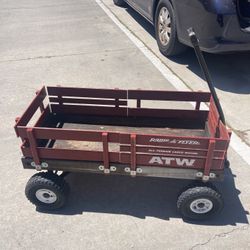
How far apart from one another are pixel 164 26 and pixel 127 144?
4.24 m

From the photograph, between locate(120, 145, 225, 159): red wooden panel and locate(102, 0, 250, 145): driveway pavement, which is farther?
locate(102, 0, 250, 145): driveway pavement

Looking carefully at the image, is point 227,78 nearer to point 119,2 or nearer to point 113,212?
point 113,212

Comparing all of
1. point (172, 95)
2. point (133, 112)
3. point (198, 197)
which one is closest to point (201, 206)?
point (198, 197)

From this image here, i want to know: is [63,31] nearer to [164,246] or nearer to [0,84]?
[0,84]

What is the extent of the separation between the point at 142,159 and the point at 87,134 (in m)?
0.60

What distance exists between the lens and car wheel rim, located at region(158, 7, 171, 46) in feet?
22.1

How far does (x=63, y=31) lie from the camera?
9.34 meters

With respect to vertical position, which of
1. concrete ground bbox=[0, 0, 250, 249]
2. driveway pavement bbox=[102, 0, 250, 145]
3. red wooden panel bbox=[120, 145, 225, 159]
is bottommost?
driveway pavement bbox=[102, 0, 250, 145]

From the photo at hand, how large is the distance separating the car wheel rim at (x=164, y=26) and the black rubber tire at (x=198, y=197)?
161 inches

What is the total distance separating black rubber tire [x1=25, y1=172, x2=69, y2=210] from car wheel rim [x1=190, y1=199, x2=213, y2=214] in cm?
137

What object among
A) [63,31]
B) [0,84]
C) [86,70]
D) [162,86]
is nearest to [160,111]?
[162,86]

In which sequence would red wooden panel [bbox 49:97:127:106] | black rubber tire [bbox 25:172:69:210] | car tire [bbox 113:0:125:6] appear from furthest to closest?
car tire [bbox 113:0:125:6] → red wooden panel [bbox 49:97:127:106] → black rubber tire [bbox 25:172:69:210]

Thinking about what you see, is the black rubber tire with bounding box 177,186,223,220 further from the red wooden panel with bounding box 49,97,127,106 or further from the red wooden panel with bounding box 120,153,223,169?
the red wooden panel with bounding box 49,97,127,106

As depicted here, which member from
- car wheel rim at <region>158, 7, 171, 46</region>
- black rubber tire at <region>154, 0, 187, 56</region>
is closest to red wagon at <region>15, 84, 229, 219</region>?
black rubber tire at <region>154, 0, 187, 56</region>
